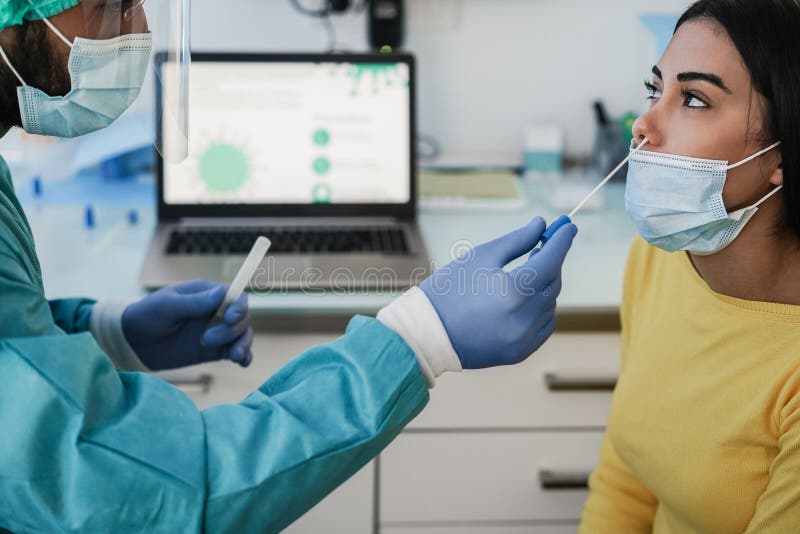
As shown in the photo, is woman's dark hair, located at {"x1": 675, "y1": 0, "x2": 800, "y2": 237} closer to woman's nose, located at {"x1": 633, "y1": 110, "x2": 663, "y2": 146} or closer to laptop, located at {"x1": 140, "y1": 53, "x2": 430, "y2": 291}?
woman's nose, located at {"x1": 633, "y1": 110, "x2": 663, "y2": 146}

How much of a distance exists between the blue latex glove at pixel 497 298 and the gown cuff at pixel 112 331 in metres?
0.53

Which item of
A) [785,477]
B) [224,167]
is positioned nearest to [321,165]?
[224,167]

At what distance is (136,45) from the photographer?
95cm

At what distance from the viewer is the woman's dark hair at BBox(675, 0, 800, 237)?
1.00 metres

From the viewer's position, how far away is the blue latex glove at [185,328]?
125 cm

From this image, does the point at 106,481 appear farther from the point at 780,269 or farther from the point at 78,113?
the point at 780,269

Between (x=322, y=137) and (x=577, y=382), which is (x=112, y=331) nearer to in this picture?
(x=322, y=137)

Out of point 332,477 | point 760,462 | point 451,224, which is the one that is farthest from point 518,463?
point 332,477

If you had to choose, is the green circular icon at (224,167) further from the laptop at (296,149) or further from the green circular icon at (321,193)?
the green circular icon at (321,193)

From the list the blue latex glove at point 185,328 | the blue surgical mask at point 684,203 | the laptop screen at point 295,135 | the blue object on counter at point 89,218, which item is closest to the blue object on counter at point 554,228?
the blue surgical mask at point 684,203

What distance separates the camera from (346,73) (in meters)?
1.80

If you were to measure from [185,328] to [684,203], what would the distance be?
0.72m

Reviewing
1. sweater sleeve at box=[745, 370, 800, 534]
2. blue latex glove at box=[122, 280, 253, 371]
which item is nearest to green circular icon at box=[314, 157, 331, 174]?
blue latex glove at box=[122, 280, 253, 371]

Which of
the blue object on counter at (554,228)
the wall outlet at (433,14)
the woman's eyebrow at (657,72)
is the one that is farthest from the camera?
the wall outlet at (433,14)
